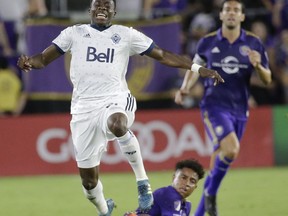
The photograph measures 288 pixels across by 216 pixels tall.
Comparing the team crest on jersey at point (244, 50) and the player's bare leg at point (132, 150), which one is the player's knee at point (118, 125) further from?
the team crest on jersey at point (244, 50)

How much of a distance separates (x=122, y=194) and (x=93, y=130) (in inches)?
167

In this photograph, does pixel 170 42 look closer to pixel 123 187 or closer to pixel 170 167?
pixel 170 167

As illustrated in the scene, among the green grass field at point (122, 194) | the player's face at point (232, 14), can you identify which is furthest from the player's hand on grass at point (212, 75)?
the green grass field at point (122, 194)

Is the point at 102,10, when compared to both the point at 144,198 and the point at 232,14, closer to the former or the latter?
the point at 144,198

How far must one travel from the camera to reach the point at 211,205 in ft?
36.2

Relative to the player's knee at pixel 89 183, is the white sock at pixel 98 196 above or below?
below

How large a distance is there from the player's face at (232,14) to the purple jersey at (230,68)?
20 cm

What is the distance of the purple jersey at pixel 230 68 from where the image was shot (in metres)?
11.4

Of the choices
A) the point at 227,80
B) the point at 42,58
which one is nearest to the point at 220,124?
the point at 227,80

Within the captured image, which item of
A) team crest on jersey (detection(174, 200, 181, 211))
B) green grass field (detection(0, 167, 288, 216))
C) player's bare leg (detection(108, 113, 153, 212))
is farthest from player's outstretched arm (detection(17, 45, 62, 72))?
green grass field (detection(0, 167, 288, 216))

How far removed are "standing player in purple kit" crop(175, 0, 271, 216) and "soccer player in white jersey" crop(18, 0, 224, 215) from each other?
154 cm

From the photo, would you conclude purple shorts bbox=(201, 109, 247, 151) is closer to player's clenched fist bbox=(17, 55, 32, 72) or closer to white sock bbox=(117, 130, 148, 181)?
white sock bbox=(117, 130, 148, 181)

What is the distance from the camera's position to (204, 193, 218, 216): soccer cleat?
1101cm

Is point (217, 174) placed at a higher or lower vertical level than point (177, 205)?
lower
